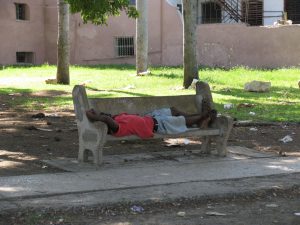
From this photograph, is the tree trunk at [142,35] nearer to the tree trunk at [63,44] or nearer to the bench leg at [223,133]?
the tree trunk at [63,44]

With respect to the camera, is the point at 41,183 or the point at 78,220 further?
the point at 41,183

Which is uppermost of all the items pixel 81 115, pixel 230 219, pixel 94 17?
pixel 94 17

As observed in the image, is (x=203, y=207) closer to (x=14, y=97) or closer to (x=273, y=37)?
(x=14, y=97)

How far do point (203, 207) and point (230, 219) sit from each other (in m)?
0.45

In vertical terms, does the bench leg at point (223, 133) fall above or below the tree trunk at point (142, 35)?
below

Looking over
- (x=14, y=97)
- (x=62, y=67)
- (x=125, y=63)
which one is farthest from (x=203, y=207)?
(x=125, y=63)

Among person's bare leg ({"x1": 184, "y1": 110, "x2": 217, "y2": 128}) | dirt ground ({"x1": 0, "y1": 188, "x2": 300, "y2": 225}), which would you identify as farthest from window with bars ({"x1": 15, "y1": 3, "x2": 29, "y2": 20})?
dirt ground ({"x1": 0, "y1": 188, "x2": 300, "y2": 225})

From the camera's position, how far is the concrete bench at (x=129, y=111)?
305 inches

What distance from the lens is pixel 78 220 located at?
18.4 feet

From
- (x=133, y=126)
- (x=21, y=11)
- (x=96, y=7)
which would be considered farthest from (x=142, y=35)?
(x=133, y=126)

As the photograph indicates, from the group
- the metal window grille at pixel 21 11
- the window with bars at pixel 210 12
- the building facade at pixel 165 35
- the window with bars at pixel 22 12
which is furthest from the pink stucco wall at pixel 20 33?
the window with bars at pixel 210 12

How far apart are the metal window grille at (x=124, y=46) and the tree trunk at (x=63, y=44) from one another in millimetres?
11139

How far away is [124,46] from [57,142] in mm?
20549

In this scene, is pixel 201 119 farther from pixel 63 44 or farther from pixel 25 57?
pixel 25 57
